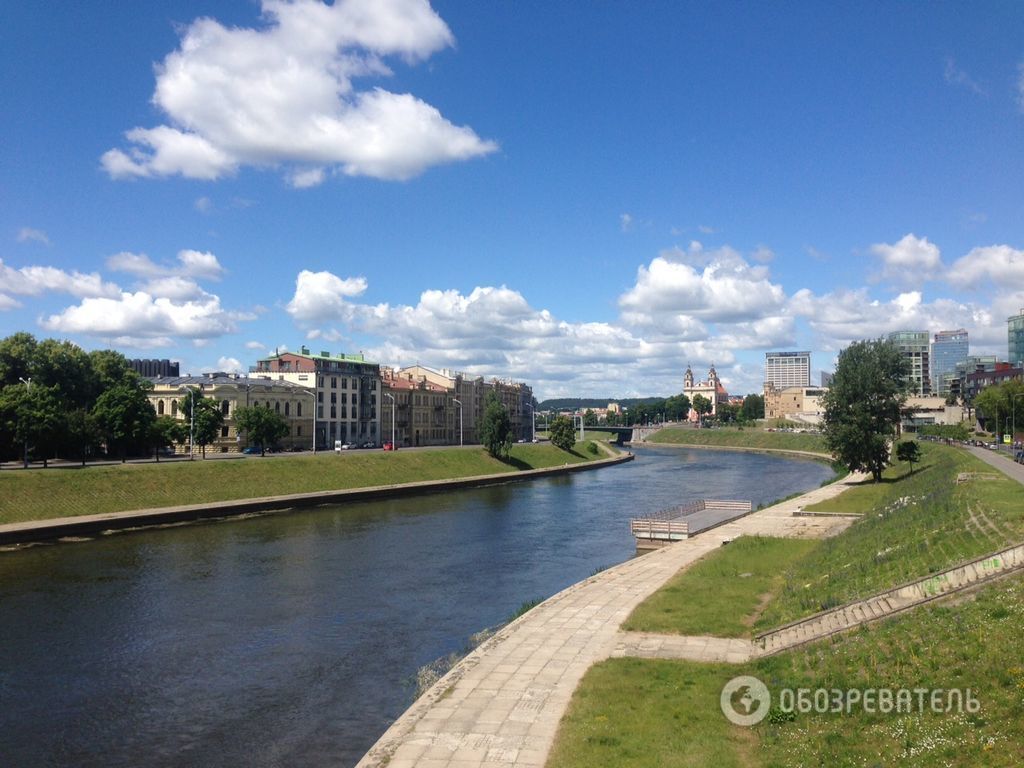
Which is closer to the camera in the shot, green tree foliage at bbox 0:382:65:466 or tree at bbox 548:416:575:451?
green tree foliage at bbox 0:382:65:466

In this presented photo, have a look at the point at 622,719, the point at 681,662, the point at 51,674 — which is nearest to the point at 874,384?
the point at 681,662

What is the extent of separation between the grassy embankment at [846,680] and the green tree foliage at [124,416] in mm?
60606

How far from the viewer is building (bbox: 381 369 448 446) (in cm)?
12381

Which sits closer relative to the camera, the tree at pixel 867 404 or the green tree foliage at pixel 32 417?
the green tree foliage at pixel 32 417

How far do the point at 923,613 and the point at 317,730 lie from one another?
51.7 feet

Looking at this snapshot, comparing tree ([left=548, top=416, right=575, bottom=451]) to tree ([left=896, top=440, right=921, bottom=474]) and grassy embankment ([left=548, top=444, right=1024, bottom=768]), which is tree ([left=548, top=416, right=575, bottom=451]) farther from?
grassy embankment ([left=548, top=444, right=1024, bottom=768])

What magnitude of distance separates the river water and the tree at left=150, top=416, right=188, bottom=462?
19986 mm

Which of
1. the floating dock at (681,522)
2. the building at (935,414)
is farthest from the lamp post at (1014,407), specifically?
the floating dock at (681,522)

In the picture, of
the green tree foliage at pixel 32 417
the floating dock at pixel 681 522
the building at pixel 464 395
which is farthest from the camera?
the building at pixel 464 395

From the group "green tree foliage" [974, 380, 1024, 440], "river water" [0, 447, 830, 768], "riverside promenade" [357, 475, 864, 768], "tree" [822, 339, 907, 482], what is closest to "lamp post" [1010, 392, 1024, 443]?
"green tree foliage" [974, 380, 1024, 440]

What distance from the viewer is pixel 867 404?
216 feet

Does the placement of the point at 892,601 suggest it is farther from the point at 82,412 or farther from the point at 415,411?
the point at 415,411

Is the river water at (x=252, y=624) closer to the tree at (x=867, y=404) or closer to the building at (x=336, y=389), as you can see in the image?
the tree at (x=867, y=404)

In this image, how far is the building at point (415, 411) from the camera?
124 metres
